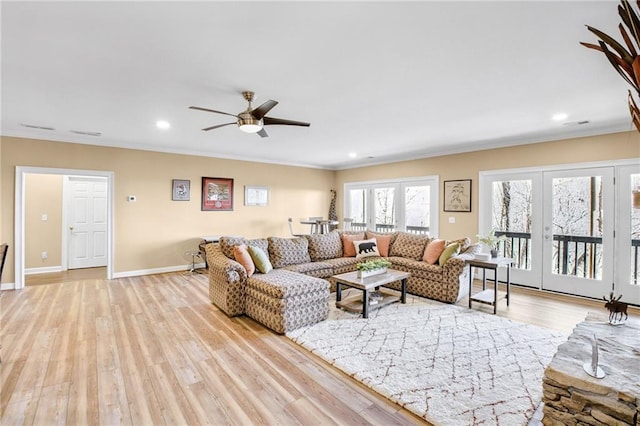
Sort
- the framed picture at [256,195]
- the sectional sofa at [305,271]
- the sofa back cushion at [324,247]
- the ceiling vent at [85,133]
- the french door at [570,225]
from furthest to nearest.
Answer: the framed picture at [256,195], the sofa back cushion at [324,247], the ceiling vent at [85,133], the french door at [570,225], the sectional sofa at [305,271]

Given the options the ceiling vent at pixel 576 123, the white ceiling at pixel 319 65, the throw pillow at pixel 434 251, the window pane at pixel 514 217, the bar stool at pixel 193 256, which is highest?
the ceiling vent at pixel 576 123

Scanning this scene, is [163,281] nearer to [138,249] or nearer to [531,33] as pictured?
[138,249]

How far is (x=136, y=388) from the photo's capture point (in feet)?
7.72

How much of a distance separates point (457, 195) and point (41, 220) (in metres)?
8.46

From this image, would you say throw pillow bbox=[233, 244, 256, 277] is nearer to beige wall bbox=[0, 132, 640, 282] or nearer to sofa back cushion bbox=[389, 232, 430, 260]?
sofa back cushion bbox=[389, 232, 430, 260]

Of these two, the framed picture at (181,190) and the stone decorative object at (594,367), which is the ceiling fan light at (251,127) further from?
the framed picture at (181,190)

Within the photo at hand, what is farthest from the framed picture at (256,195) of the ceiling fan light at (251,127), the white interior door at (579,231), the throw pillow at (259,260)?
the white interior door at (579,231)

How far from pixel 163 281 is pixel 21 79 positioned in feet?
12.2

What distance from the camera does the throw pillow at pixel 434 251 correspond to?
4.78 m

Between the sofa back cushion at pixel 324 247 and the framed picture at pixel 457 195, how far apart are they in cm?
242

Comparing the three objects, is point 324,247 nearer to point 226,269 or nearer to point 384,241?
point 384,241

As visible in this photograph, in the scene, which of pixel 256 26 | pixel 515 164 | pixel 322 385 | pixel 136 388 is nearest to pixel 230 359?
pixel 136 388

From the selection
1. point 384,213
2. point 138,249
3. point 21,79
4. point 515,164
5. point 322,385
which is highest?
point 21,79

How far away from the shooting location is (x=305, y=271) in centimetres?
461
